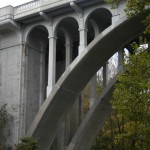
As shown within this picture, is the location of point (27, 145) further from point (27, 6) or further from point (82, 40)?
point (27, 6)

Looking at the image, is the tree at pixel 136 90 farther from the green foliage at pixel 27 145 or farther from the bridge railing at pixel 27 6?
the bridge railing at pixel 27 6

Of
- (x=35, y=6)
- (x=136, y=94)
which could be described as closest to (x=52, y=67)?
(x=35, y=6)

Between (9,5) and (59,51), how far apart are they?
5735 mm

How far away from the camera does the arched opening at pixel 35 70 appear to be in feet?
81.5

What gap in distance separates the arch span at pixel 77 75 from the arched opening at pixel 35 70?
1.28 metres

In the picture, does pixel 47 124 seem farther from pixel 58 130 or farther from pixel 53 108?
pixel 58 130

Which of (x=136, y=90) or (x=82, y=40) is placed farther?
(x=82, y=40)

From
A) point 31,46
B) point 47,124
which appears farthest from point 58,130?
point 31,46

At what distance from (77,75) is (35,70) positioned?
11.4ft

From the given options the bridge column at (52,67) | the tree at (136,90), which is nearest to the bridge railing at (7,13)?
the bridge column at (52,67)

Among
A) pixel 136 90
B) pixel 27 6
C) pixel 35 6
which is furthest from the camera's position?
pixel 27 6

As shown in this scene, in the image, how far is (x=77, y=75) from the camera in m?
23.2

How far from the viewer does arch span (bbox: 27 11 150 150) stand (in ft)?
70.0

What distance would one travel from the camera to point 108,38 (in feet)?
70.5
